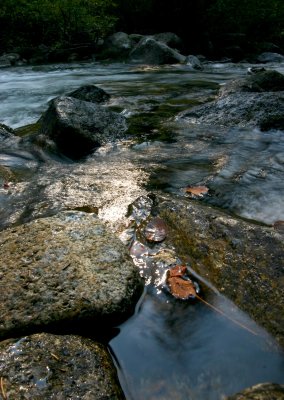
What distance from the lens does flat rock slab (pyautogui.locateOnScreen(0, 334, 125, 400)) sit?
1655 mm

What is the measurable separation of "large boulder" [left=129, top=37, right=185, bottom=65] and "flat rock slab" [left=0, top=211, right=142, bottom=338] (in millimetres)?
15382

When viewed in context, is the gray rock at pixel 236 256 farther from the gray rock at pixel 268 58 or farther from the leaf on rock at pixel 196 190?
the gray rock at pixel 268 58

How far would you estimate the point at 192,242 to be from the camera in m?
2.73

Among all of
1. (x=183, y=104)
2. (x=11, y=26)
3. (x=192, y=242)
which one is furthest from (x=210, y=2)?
(x=192, y=242)

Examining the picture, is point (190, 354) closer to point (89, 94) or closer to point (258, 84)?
point (89, 94)

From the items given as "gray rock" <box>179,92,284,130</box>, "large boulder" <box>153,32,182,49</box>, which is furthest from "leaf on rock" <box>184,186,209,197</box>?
"large boulder" <box>153,32,182,49</box>

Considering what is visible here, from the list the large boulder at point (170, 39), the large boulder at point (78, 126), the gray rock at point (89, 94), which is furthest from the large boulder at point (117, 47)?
the large boulder at point (78, 126)

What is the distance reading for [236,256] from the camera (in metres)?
2.54

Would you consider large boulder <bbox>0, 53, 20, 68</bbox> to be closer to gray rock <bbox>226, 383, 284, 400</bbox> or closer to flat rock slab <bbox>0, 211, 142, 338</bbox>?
flat rock slab <bbox>0, 211, 142, 338</bbox>

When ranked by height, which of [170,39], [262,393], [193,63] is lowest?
[193,63]

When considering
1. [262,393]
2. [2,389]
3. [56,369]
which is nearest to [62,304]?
[56,369]

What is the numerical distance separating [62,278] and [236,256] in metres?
1.17

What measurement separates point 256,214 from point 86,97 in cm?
559

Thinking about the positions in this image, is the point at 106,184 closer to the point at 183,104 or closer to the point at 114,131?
the point at 114,131
